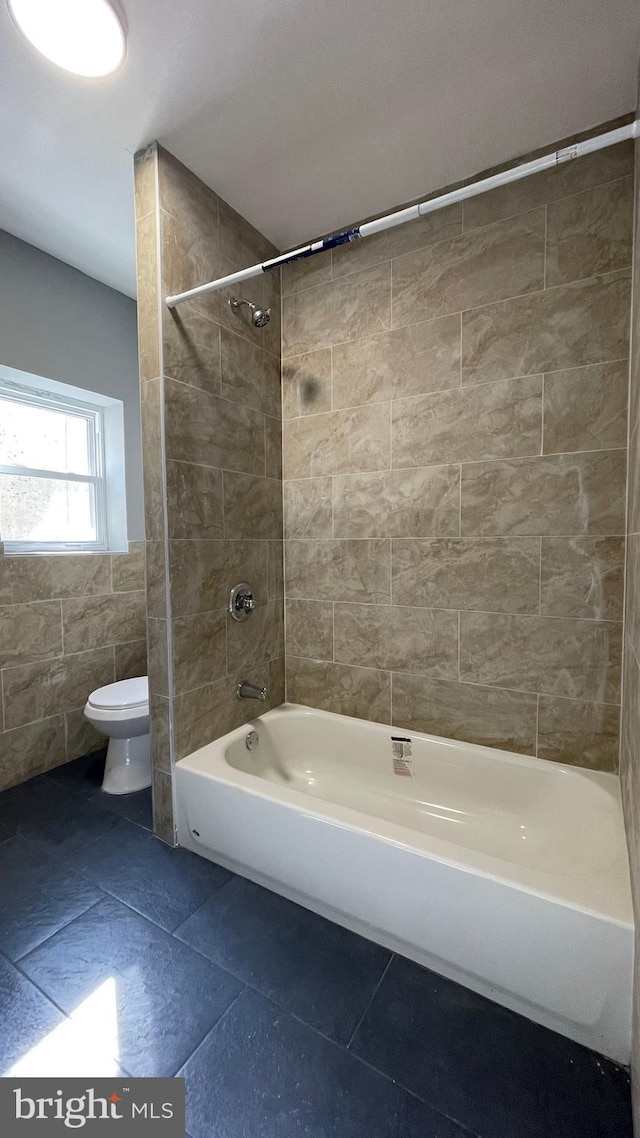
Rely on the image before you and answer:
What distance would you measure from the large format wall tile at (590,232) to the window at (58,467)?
223cm

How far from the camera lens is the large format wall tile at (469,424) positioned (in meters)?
1.54

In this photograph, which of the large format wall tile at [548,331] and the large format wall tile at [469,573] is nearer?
the large format wall tile at [548,331]

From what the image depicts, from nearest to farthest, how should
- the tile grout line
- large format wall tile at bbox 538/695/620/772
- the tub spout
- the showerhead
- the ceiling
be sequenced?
the tile grout line, the ceiling, large format wall tile at bbox 538/695/620/772, the showerhead, the tub spout

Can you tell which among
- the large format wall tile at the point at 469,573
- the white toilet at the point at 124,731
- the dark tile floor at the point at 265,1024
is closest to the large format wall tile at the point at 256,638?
the white toilet at the point at 124,731

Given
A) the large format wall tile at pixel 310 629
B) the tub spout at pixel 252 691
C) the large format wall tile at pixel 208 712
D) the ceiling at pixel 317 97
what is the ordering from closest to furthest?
1. the ceiling at pixel 317 97
2. the large format wall tile at pixel 208 712
3. the tub spout at pixel 252 691
4. the large format wall tile at pixel 310 629

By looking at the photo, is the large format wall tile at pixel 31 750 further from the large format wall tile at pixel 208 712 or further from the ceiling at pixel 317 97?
the ceiling at pixel 317 97

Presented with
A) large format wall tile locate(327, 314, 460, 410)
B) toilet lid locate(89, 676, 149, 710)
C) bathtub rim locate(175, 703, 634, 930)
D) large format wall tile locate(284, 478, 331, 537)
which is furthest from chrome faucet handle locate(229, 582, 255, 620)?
large format wall tile locate(327, 314, 460, 410)

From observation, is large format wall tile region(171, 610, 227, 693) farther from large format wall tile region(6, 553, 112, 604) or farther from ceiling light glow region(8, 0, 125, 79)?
ceiling light glow region(8, 0, 125, 79)

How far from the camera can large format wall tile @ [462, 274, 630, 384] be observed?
4.62ft

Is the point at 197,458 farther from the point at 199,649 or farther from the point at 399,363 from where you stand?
the point at 399,363

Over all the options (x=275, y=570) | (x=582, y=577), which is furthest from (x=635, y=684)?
A: (x=275, y=570)

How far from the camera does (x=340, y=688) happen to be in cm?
203

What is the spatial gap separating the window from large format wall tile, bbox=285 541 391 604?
45.9 inches

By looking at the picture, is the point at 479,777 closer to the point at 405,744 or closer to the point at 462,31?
the point at 405,744
